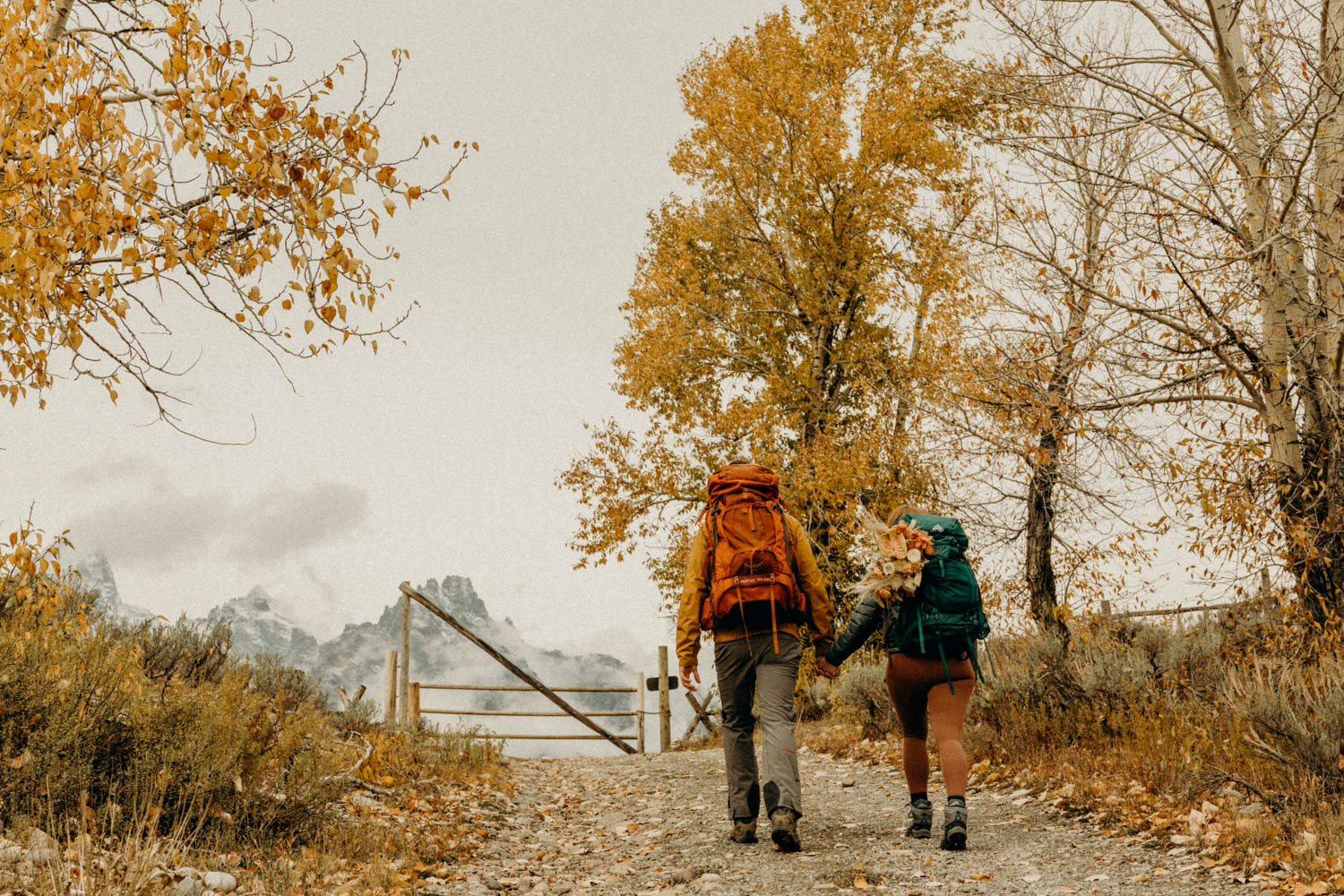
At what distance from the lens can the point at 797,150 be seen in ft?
49.3

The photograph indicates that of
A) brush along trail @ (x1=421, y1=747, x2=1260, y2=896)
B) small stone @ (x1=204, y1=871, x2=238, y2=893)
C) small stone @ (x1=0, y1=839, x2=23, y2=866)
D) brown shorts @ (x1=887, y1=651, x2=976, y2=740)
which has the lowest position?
brush along trail @ (x1=421, y1=747, x2=1260, y2=896)

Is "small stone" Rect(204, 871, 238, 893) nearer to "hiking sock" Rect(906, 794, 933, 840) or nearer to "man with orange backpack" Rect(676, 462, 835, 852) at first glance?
"man with orange backpack" Rect(676, 462, 835, 852)

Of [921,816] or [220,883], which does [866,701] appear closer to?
[921,816]

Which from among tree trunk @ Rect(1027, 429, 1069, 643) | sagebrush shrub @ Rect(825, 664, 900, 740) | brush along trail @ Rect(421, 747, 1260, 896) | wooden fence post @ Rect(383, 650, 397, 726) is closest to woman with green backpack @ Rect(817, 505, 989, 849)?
brush along trail @ Rect(421, 747, 1260, 896)

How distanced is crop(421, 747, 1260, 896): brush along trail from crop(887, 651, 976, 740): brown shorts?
0.77m

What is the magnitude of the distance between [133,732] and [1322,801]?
22.3 ft

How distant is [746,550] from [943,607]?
1.18 meters

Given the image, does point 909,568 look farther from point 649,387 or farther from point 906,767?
point 649,387

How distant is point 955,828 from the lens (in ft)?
18.3

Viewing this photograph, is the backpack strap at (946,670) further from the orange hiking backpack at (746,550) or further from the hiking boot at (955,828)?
the orange hiking backpack at (746,550)

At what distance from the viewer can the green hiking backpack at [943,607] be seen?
18.2 ft

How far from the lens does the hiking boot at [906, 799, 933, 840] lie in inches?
234

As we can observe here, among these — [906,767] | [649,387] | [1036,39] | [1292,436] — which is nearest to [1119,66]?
[1036,39]

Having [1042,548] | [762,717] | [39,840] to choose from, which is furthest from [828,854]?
[1042,548]
